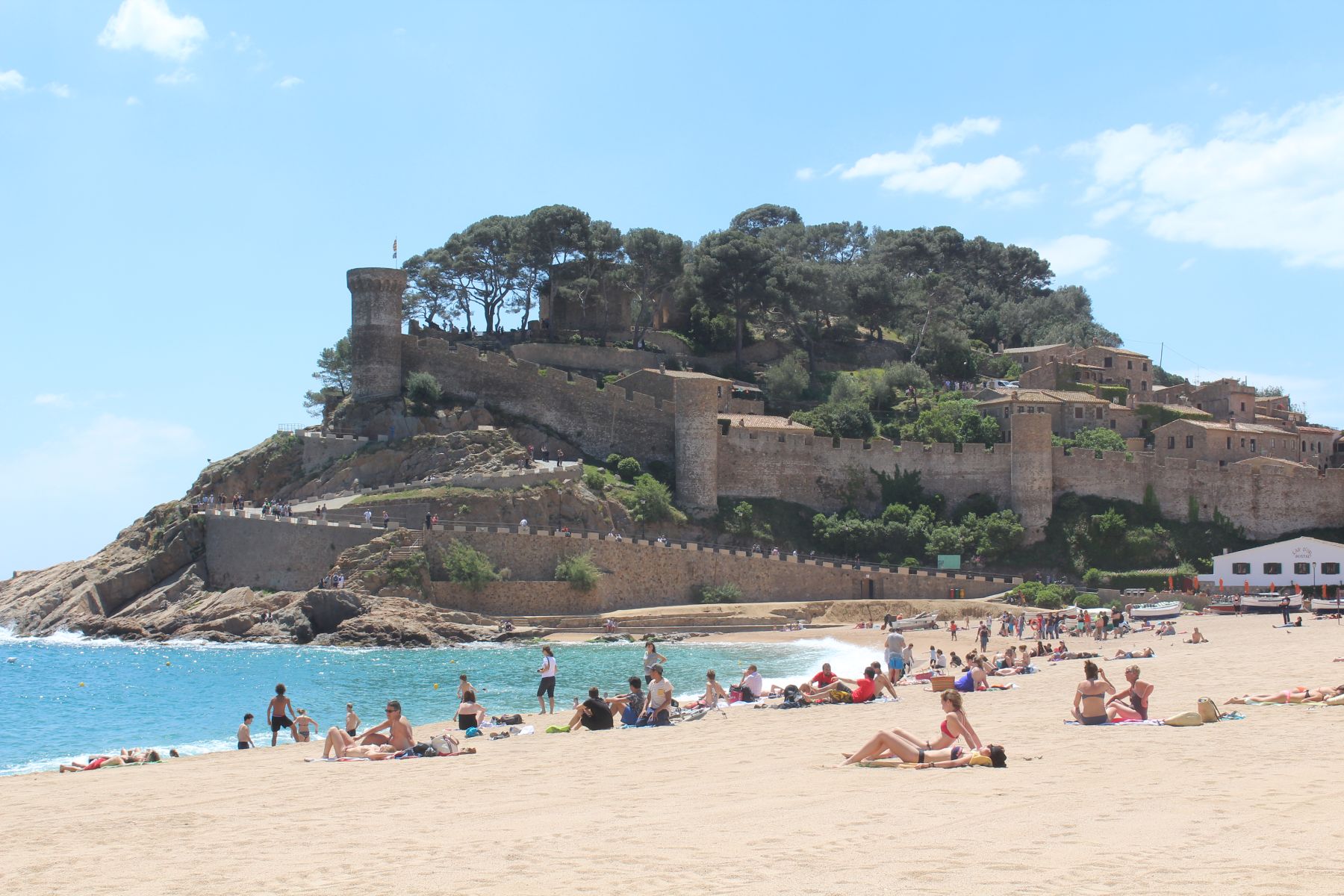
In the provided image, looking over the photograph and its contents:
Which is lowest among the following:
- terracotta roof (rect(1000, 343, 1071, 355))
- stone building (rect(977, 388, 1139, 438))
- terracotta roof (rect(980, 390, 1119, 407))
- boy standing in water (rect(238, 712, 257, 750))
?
boy standing in water (rect(238, 712, 257, 750))

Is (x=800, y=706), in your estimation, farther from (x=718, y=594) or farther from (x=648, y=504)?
(x=648, y=504)

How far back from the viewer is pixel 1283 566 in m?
39.7

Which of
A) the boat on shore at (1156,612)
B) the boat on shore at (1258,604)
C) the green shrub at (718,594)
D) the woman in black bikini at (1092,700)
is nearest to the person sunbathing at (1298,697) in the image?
the woman in black bikini at (1092,700)

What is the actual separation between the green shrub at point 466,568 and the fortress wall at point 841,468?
10.9 m

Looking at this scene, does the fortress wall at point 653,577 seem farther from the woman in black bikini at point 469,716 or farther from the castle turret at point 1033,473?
the woman in black bikini at point 469,716

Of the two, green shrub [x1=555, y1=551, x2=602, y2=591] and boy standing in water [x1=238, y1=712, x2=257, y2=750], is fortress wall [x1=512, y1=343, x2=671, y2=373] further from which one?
boy standing in water [x1=238, y1=712, x2=257, y2=750]

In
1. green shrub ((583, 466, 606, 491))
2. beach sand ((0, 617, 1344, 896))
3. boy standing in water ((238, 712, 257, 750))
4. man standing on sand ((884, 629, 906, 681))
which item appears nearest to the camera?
beach sand ((0, 617, 1344, 896))

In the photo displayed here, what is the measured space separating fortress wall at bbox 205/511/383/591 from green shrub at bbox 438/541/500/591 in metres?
2.17

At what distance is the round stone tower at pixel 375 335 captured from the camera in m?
48.2

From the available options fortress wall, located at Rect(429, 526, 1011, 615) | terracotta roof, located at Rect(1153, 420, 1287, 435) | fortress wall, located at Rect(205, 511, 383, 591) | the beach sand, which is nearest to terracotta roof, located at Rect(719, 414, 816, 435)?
fortress wall, located at Rect(429, 526, 1011, 615)

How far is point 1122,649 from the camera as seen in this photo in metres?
25.6

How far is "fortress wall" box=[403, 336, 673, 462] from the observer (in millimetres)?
47156

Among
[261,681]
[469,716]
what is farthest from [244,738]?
[261,681]

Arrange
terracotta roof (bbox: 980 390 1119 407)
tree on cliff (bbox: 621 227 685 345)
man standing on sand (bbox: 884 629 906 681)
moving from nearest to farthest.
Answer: man standing on sand (bbox: 884 629 906 681)
terracotta roof (bbox: 980 390 1119 407)
tree on cliff (bbox: 621 227 685 345)
